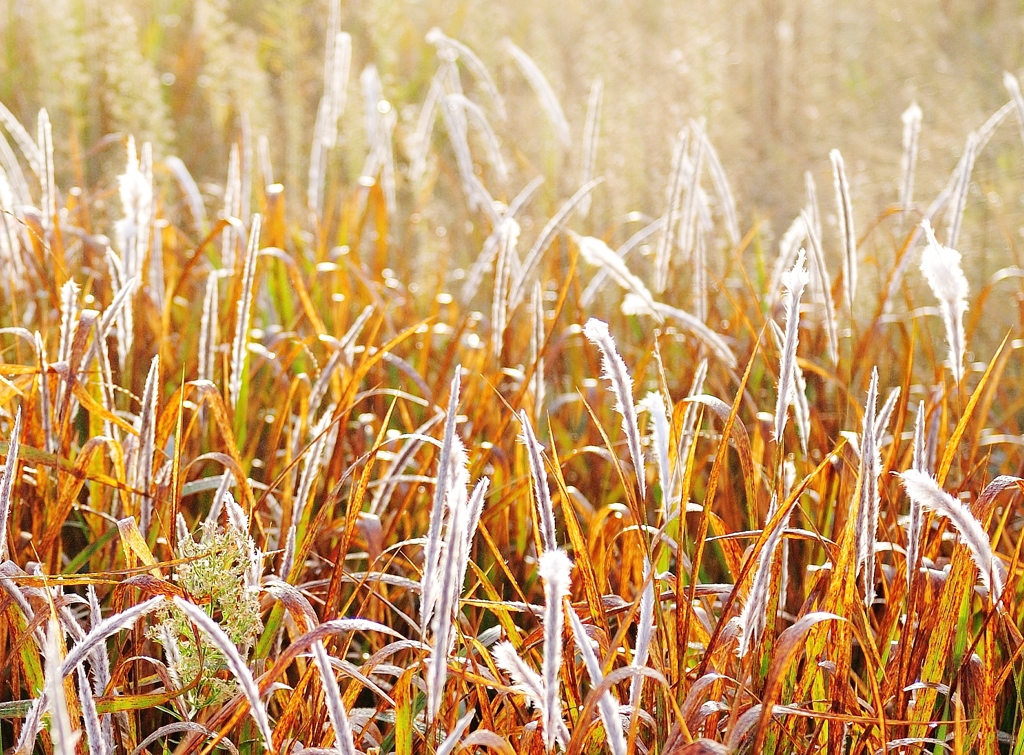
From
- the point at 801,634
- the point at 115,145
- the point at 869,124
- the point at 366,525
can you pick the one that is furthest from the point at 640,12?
the point at 801,634

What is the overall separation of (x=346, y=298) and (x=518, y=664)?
106 cm

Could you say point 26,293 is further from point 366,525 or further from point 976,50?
point 976,50

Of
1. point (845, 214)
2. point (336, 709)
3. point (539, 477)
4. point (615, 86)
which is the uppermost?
point (615, 86)

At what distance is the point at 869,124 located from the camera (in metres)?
2.89

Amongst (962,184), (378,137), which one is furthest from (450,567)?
(378,137)

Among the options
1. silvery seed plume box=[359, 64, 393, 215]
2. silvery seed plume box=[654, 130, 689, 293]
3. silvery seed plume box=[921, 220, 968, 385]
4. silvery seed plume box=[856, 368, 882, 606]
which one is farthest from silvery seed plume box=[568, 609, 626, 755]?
silvery seed plume box=[359, 64, 393, 215]

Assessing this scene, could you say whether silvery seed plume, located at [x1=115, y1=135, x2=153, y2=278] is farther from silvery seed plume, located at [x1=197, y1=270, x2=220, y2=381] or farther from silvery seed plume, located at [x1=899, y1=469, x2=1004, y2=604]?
silvery seed plume, located at [x1=899, y1=469, x2=1004, y2=604]

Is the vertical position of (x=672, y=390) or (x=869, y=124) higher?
(x=869, y=124)

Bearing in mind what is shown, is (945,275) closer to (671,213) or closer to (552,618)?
(552,618)

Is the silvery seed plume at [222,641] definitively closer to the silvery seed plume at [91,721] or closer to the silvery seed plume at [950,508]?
the silvery seed plume at [91,721]

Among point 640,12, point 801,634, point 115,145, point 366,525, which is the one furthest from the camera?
point 640,12

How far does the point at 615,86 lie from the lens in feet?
8.29

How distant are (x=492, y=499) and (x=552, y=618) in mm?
692

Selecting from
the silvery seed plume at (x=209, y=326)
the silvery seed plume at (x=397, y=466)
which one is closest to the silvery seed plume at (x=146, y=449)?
the silvery seed plume at (x=209, y=326)
